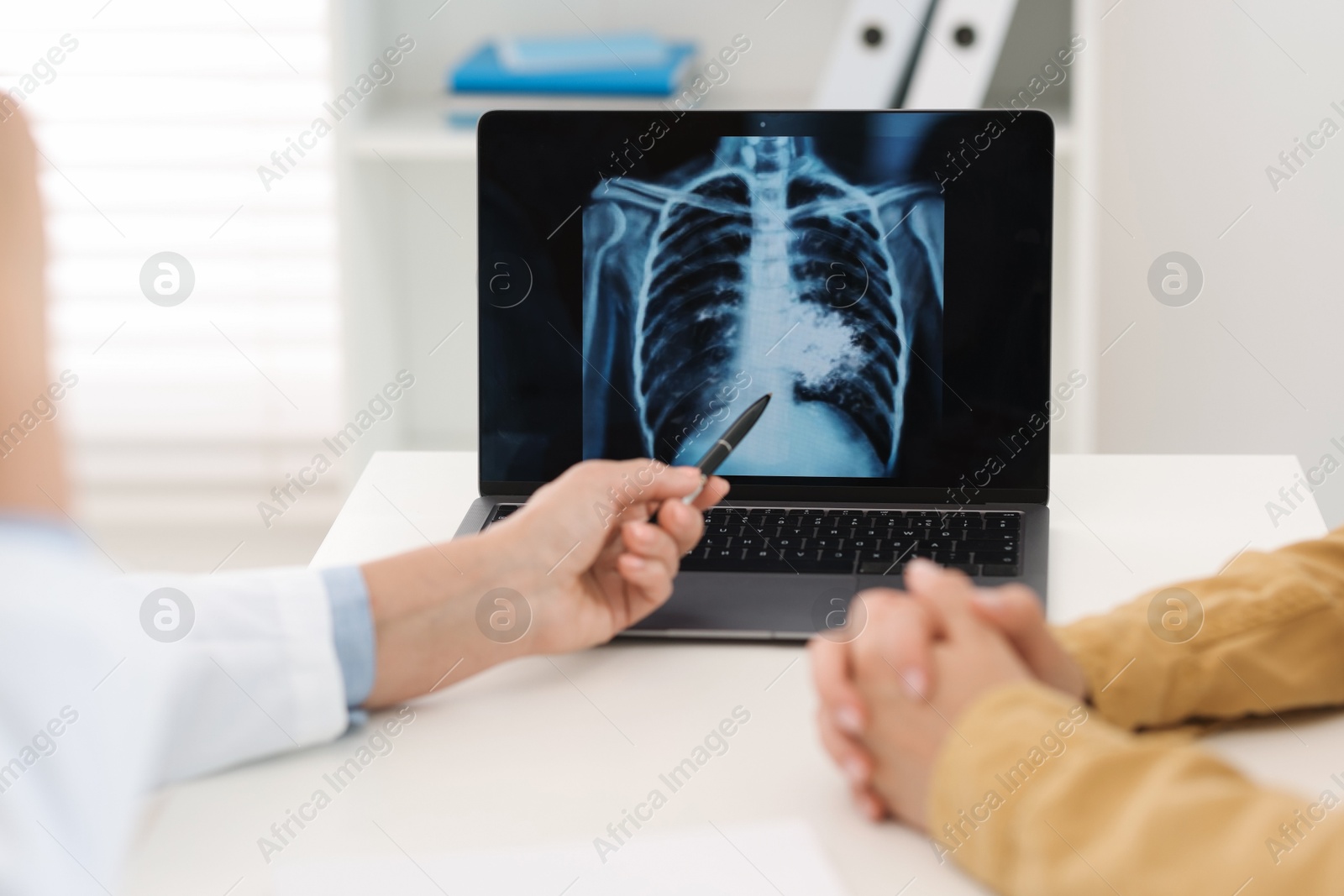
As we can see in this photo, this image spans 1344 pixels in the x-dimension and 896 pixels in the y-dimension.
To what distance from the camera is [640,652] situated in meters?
0.82

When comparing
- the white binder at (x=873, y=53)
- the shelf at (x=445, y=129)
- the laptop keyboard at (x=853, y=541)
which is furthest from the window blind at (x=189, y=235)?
the laptop keyboard at (x=853, y=541)

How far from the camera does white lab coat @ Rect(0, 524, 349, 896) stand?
481 millimetres

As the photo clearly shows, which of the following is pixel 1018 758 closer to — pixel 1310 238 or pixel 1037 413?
pixel 1037 413

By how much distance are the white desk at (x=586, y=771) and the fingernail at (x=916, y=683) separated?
7 centimetres

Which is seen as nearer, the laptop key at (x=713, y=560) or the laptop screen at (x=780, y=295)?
the laptop key at (x=713, y=560)

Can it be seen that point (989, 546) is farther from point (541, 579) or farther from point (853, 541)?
point (541, 579)

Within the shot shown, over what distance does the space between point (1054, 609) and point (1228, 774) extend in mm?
315

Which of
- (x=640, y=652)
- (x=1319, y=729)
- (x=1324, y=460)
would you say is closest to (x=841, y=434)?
(x=640, y=652)

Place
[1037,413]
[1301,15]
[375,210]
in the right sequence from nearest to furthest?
[1037,413], [1301,15], [375,210]

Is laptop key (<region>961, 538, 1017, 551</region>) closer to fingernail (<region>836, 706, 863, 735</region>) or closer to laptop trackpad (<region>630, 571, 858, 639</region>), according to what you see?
laptop trackpad (<region>630, 571, 858, 639</region>)

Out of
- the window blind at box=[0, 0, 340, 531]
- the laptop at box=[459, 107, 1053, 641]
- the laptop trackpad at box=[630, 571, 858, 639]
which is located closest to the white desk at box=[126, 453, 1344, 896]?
the laptop trackpad at box=[630, 571, 858, 639]

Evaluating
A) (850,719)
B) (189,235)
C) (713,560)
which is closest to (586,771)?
(850,719)

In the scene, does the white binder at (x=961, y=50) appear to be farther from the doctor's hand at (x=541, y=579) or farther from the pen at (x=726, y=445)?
the doctor's hand at (x=541, y=579)

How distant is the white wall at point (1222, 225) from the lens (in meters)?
1.85
